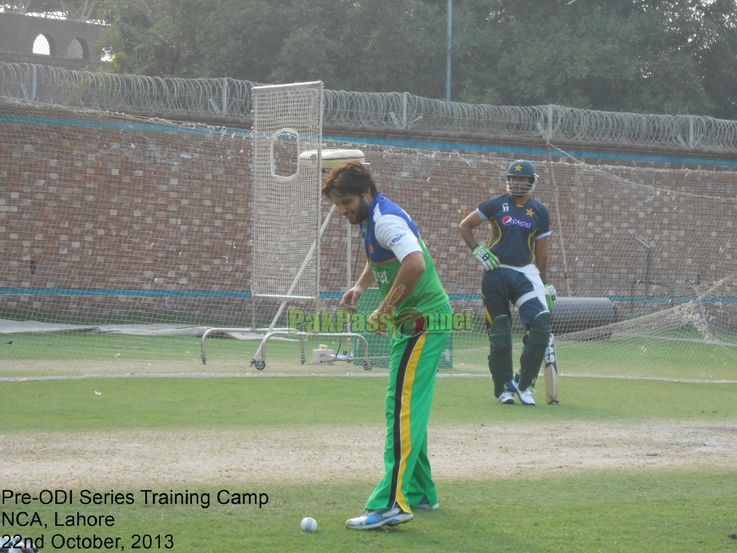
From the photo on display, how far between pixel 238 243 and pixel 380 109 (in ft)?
12.9

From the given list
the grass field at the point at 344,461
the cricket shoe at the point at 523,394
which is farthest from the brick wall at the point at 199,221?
the cricket shoe at the point at 523,394

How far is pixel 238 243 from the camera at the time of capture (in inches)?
647

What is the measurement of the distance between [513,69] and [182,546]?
21.1 metres

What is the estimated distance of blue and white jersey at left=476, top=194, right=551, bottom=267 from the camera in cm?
849

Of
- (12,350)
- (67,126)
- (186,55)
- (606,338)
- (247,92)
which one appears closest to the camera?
(12,350)

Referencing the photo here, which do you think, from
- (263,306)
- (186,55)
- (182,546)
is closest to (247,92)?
(263,306)

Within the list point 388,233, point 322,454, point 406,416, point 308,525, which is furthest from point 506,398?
point 308,525

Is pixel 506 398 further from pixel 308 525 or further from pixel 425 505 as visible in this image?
pixel 308 525

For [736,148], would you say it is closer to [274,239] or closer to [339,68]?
[339,68]

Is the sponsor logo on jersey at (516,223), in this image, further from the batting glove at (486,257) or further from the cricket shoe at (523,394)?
the cricket shoe at (523,394)

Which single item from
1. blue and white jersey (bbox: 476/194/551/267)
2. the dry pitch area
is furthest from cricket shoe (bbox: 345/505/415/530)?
blue and white jersey (bbox: 476/194/551/267)

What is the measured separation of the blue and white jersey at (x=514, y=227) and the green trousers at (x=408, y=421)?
3.88m

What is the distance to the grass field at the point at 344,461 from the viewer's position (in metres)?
4.24

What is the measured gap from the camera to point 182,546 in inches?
154
